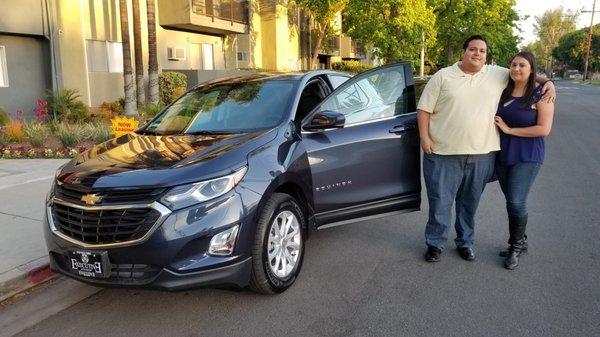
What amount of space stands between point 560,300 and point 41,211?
5.48m

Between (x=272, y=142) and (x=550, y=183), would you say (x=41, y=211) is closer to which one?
(x=272, y=142)

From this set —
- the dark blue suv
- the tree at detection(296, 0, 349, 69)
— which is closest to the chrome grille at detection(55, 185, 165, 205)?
the dark blue suv

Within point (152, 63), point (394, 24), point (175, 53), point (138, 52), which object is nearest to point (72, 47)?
point (138, 52)

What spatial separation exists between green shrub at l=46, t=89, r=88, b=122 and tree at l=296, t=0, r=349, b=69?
47.7 ft

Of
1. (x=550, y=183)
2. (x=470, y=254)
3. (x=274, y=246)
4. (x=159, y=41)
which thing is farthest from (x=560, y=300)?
(x=159, y=41)

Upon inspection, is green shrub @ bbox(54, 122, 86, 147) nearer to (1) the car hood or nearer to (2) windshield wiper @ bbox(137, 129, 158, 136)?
(2) windshield wiper @ bbox(137, 129, 158, 136)

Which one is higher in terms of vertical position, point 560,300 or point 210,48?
point 210,48

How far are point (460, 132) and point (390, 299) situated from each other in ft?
4.73

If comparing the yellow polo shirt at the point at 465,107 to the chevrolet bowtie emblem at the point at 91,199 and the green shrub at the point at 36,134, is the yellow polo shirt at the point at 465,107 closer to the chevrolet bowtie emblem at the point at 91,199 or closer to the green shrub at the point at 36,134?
the chevrolet bowtie emblem at the point at 91,199

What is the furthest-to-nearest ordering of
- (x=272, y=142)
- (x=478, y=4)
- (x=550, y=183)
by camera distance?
(x=478, y=4), (x=550, y=183), (x=272, y=142)

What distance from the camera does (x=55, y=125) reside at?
11.3 m

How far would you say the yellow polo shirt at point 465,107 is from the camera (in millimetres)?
4207

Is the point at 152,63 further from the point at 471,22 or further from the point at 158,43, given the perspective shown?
the point at 471,22

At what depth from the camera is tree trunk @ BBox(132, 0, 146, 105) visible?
47.4 ft
